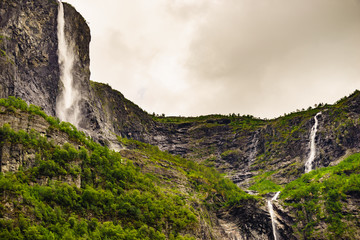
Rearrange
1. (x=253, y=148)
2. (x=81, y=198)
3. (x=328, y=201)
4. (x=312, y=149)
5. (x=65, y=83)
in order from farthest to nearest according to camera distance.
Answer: (x=253, y=148), (x=312, y=149), (x=65, y=83), (x=328, y=201), (x=81, y=198)

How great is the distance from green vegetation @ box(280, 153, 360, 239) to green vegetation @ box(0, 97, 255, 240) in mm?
25402

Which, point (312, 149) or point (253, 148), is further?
point (253, 148)

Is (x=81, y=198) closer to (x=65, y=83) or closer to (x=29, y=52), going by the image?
(x=29, y=52)

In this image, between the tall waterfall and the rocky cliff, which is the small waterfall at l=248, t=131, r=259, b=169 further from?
the tall waterfall

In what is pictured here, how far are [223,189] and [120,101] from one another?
62.3m

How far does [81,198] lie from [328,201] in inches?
2374

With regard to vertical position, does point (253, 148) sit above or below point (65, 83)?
below

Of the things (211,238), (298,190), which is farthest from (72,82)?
(298,190)

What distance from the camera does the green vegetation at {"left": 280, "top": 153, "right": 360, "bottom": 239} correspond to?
3627 inches

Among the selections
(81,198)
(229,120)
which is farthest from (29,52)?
(229,120)

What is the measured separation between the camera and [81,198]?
70.7 meters

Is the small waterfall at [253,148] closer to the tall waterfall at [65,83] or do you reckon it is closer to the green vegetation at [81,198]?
the green vegetation at [81,198]

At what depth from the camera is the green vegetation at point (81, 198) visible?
190 feet

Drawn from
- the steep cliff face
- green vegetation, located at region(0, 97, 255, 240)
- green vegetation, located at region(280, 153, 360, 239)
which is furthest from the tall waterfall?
green vegetation, located at region(280, 153, 360, 239)
